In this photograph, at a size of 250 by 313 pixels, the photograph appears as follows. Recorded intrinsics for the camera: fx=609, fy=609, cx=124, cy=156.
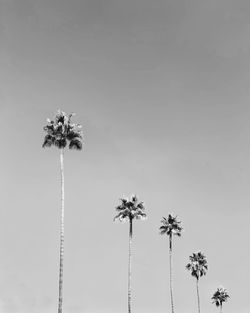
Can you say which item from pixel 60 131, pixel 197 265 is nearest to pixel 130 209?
pixel 60 131

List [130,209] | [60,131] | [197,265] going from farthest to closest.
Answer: [197,265] → [130,209] → [60,131]

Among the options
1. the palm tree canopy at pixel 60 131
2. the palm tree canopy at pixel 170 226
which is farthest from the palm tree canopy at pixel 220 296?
the palm tree canopy at pixel 60 131

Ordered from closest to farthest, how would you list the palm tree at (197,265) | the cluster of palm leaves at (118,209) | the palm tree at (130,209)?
1. the cluster of palm leaves at (118,209)
2. the palm tree at (130,209)
3. the palm tree at (197,265)

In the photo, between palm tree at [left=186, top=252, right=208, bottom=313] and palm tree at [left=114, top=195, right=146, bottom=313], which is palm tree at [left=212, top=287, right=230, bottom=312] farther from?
palm tree at [left=114, top=195, right=146, bottom=313]

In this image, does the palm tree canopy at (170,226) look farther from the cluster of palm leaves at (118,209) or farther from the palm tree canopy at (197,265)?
the palm tree canopy at (197,265)

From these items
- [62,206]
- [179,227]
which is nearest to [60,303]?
[62,206]

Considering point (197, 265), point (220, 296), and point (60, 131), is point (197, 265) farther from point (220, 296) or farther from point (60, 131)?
point (60, 131)

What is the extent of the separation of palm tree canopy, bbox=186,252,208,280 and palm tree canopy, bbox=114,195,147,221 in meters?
44.4

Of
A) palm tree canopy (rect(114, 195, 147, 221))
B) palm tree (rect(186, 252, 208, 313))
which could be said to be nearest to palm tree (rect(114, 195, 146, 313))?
palm tree canopy (rect(114, 195, 147, 221))

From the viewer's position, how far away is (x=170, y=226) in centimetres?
10088

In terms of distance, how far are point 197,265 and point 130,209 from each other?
4610 cm

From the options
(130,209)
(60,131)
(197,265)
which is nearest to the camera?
(60,131)

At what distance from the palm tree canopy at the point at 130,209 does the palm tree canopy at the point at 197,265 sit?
4440 cm

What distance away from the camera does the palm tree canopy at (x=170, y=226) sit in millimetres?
100812
